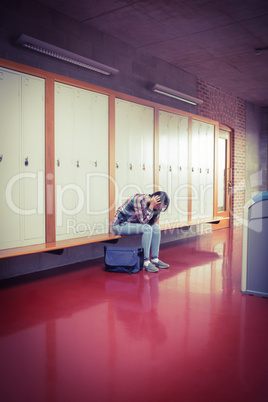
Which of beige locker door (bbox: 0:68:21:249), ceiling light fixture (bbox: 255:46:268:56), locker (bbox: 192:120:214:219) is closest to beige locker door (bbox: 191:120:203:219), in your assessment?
locker (bbox: 192:120:214:219)

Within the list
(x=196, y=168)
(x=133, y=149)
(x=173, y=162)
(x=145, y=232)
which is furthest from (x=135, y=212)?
(x=196, y=168)

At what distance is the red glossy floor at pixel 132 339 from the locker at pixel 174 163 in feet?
6.42

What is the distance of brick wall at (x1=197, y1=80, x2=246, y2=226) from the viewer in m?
7.22

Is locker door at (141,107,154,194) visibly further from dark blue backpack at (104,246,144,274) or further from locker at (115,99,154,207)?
dark blue backpack at (104,246,144,274)

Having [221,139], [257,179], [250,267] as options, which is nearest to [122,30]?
[250,267]

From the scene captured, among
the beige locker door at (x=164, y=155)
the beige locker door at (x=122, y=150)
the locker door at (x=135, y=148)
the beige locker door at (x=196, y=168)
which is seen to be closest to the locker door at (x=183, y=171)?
the beige locker door at (x=196, y=168)

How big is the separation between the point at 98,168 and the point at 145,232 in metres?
0.99

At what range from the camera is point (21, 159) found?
139 inches

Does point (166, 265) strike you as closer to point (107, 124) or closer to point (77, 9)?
point (107, 124)

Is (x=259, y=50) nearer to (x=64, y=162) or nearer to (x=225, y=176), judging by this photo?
(x=225, y=176)

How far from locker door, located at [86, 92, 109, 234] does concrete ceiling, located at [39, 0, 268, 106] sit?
0.95 m

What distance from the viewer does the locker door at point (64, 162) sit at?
12.7 feet

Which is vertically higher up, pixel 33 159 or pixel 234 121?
pixel 234 121

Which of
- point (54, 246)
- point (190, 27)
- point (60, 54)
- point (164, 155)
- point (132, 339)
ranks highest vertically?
point (190, 27)
